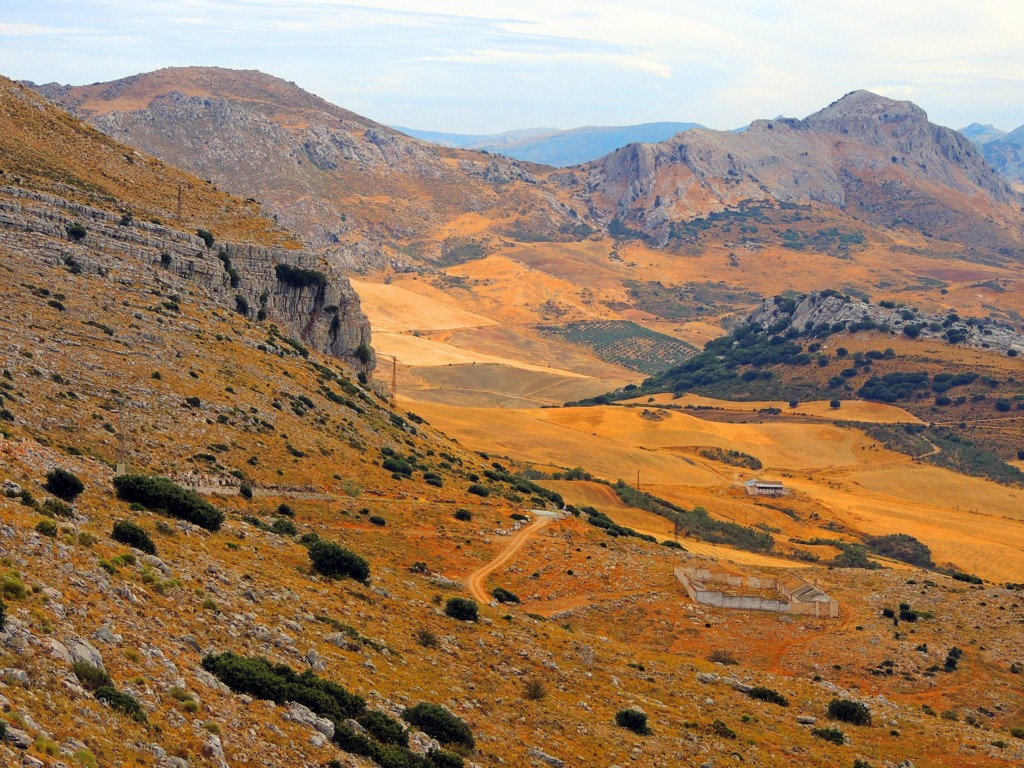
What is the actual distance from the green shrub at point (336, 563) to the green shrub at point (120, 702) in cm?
1767

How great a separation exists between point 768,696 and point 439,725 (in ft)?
59.0

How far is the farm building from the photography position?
368 feet

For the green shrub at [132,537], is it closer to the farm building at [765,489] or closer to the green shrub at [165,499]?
the green shrub at [165,499]

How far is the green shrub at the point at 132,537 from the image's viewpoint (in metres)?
28.8

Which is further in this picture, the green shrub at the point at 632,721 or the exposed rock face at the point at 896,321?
the exposed rock face at the point at 896,321

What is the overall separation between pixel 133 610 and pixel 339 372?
57.4 metres

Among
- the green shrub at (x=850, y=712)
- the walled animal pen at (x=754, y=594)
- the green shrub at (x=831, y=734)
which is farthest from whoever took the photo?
the walled animal pen at (x=754, y=594)

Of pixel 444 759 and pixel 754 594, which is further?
pixel 754 594

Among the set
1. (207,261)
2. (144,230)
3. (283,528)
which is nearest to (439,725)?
(283,528)

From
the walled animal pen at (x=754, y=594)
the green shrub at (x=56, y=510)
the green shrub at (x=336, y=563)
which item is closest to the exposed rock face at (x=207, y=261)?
the green shrub at (x=336, y=563)

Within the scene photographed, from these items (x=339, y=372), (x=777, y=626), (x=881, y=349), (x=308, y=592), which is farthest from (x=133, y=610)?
(x=881, y=349)

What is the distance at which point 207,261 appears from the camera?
242 feet

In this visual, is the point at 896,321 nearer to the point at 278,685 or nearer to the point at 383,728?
the point at 383,728

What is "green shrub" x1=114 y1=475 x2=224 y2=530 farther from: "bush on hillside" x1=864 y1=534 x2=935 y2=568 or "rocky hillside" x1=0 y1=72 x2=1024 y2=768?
"bush on hillside" x1=864 y1=534 x2=935 y2=568
